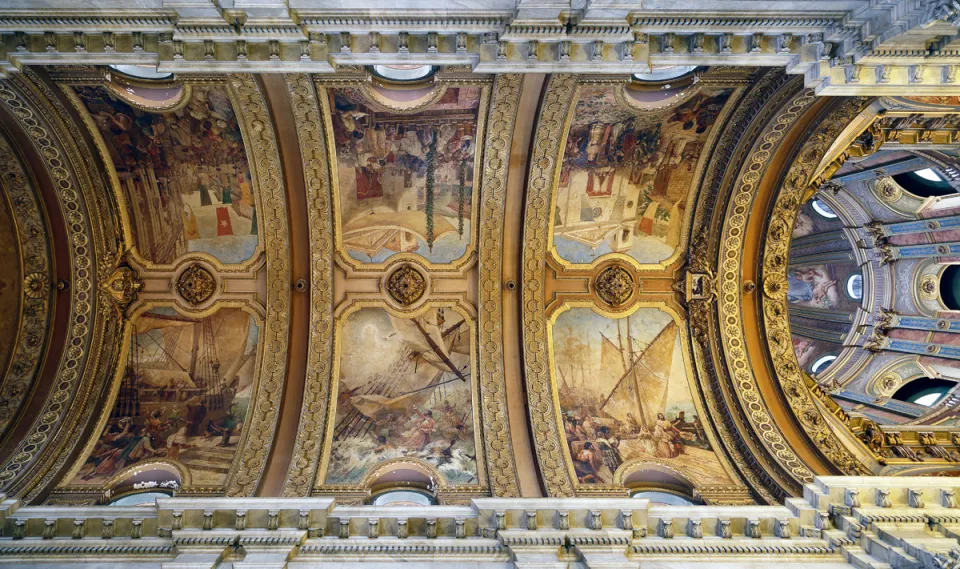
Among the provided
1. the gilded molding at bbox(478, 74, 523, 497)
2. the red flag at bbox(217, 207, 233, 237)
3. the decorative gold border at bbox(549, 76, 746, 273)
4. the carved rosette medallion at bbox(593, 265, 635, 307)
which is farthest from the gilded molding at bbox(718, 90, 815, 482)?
the red flag at bbox(217, 207, 233, 237)

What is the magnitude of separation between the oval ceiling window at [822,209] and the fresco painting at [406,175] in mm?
12714

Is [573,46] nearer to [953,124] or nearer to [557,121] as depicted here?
[557,121]

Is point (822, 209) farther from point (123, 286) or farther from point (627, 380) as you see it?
point (123, 286)

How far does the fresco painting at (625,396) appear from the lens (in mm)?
10977

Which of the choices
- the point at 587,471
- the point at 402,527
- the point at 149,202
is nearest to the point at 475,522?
the point at 402,527

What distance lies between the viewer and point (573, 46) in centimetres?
654

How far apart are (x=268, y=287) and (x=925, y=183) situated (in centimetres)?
1732

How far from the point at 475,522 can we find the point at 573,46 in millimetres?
6786

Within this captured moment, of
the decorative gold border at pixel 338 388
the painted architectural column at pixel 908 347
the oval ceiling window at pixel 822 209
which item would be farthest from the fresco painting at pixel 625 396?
the oval ceiling window at pixel 822 209

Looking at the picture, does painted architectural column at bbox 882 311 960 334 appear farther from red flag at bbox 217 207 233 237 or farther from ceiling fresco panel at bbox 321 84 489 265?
red flag at bbox 217 207 233 237

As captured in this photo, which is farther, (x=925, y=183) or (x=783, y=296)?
(x=925, y=183)

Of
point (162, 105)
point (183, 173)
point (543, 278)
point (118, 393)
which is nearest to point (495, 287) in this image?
point (543, 278)

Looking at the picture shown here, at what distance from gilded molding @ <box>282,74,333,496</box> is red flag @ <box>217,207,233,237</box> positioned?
1.87 m

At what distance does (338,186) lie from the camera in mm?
11570
